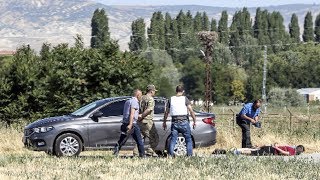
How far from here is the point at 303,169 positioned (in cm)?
1487

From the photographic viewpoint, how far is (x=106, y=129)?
19.9 metres

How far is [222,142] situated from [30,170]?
34.3 ft

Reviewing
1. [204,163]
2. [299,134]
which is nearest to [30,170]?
[204,163]

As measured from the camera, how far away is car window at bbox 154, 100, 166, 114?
20297 millimetres

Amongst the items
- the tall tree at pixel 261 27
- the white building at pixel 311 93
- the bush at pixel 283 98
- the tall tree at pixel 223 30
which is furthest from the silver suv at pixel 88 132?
the tall tree at pixel 261 27

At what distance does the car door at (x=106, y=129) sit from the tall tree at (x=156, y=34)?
9978 centimetres

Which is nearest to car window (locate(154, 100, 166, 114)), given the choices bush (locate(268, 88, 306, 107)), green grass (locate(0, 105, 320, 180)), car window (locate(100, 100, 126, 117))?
car window (locate(100, 100, 126, 117))

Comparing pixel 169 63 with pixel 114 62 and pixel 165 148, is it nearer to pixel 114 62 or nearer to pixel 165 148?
pixel 114 62

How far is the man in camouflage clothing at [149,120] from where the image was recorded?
1836 centimetres

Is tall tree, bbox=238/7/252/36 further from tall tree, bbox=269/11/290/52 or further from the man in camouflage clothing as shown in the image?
the man in camouflage clothing

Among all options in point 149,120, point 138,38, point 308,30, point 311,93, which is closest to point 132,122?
point 149,120

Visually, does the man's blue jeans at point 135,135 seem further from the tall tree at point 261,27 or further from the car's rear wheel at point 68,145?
the tall tree at point 261,27

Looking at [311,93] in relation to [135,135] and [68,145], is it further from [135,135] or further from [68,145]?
[135,135]

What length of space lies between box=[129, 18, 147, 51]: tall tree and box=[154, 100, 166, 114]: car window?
95.2m
